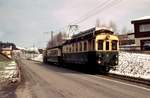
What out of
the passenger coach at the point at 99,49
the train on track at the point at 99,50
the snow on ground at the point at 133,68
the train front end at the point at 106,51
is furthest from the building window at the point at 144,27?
the train front end at the point at 106,51

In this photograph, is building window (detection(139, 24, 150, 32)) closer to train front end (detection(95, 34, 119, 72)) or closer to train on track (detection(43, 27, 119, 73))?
train on track (detection(43, 27, 119, 73))

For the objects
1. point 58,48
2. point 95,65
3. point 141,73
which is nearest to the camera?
point 141,73

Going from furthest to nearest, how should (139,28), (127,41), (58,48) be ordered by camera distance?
(127,41)
(139,28)
(58,48)

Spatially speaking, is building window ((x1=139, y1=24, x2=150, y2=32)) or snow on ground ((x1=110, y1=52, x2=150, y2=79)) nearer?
snow on ground ((x1=110, y1=52, x2=150, y2=79))

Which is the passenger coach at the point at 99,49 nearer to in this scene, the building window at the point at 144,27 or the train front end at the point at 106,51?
the train front end at the point at 106,51

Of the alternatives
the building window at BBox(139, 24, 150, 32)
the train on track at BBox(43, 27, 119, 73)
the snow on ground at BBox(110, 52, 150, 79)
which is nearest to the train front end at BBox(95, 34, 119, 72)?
the train on track at BBox(43, 27, 119, 73)

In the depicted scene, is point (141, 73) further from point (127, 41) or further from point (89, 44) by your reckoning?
point (127, 41)

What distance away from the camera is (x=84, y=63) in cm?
2798

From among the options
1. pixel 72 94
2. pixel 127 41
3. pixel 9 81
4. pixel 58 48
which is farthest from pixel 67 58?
pixel 127 41

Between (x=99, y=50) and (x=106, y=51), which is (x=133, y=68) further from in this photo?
(x=99, y=50)

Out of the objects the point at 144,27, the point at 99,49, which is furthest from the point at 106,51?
the point at 144,27

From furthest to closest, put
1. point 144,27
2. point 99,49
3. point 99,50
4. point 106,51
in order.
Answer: point 144,27, point 106,51, point 99,49, point 99,50

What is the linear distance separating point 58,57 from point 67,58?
7.79 meters

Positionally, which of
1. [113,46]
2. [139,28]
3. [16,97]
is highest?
[139,28]
